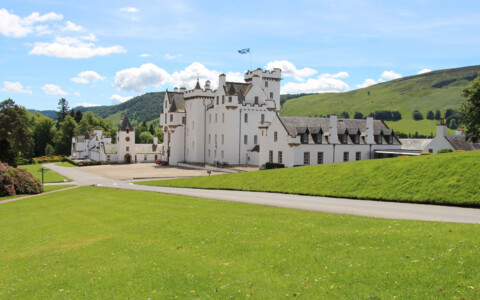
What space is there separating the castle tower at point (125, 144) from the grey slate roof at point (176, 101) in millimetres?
16458

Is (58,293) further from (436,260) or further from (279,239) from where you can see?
(436,260)

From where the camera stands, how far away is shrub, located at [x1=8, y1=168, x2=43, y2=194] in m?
41.3

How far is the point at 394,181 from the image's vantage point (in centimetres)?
2755

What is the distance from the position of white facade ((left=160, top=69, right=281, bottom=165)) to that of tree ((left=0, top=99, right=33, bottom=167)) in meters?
29.6

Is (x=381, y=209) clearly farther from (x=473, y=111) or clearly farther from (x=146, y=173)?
(x=146, y=173)

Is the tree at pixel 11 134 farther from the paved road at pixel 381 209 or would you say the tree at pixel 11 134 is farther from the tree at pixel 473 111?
the tree at pixel 473 111

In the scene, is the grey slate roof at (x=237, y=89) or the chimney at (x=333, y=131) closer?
the chimney at (x=333, y=131)

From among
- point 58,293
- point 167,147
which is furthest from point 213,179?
point 167,147

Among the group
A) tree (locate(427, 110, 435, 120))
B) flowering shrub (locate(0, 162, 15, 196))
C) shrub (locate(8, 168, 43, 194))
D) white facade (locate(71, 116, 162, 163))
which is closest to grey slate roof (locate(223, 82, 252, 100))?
white facade (locate(71, 116, 162, 163))

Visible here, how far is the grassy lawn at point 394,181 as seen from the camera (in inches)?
930

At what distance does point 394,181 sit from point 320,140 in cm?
2642

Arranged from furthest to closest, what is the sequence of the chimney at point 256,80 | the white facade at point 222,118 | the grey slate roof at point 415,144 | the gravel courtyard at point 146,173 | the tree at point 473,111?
the chimney at point 256,80
the white facade at point 222,118
the gravel courtyard at point 146,173
the grey slate roof at point 415,144
the tree at point 473,111

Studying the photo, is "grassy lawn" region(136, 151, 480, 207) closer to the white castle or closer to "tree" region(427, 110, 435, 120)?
the white castle

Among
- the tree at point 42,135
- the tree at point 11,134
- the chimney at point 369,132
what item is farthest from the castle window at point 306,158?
the tree at point 42,135
